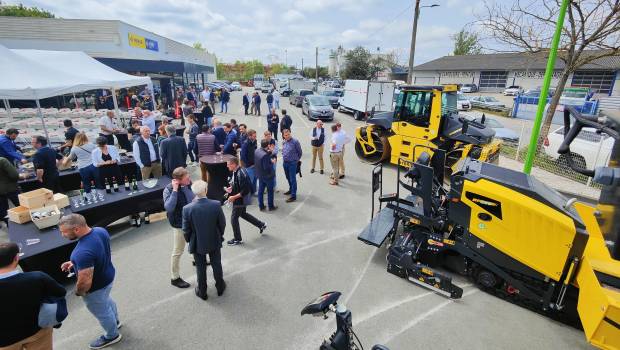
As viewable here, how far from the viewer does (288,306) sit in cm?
434

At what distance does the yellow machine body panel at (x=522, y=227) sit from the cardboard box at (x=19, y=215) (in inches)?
273

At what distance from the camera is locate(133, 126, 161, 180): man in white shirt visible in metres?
7.43

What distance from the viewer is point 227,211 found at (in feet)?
23.9

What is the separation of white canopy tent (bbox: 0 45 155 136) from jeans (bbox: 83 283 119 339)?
814cm

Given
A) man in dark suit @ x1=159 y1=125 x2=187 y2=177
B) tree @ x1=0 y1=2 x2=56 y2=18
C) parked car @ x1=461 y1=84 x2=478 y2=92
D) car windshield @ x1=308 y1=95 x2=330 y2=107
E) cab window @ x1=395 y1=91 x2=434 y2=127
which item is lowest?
man in dark suit @ x1=159 y1=125 x2=187 y2=177

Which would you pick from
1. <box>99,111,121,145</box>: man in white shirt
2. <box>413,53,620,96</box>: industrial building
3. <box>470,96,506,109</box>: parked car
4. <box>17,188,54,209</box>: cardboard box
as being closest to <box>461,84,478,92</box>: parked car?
<box>413,53,620,96</box>: industrial building

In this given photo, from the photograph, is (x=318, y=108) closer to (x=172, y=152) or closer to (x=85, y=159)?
(x=172, y=152)

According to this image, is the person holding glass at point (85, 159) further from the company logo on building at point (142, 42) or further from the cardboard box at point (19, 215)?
the company logo on building at point (142, 42)

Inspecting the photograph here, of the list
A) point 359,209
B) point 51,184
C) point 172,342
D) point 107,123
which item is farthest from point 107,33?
point 172,342

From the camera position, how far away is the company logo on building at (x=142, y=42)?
2066 cm

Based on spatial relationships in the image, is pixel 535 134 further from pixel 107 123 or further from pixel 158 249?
pixel 107 123

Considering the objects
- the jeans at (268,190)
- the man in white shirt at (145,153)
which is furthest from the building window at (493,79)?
the man in white shirt at (145,153)

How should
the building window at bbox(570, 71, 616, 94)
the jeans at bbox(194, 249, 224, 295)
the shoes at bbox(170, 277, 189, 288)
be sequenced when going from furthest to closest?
1. the building window at bbox(570, 71, 616, 94)
2. the shoes at bbox(170, 277, 189, 288)
3. the jeans at bbox(194, 249, 224, 295)

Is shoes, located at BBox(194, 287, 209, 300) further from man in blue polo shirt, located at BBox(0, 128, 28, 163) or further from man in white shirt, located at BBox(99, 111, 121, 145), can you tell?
man in white shirt, located at BBox(99, 111, 121, 145)
